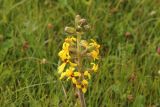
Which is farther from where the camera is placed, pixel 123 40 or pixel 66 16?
pixel 66 16

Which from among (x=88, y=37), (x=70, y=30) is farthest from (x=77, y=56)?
Answer: (x=88, y=37)

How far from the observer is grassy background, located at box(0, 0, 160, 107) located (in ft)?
9.46

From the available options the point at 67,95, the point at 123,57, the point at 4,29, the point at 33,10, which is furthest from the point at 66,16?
the point at 67,95

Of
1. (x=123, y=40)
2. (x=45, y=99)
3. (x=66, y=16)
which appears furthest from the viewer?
(x=66, y=16)

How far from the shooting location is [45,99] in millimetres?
2807

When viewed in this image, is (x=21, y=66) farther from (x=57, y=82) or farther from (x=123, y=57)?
(x=123, y=57)

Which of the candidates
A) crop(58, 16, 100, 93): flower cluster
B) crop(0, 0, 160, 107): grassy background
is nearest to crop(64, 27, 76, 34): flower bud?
crop(58, 16, 100, 93): flower cluster

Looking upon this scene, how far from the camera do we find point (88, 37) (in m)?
3.48

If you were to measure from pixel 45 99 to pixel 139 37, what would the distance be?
3.46 ft

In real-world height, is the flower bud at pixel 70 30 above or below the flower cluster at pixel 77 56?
above

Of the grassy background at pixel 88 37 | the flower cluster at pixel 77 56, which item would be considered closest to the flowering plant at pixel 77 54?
the flower cluster at pixel 77 56

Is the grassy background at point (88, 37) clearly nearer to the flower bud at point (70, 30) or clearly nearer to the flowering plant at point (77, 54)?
the flowering plant at point (77, 54)

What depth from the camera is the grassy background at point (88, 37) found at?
2.88 meters

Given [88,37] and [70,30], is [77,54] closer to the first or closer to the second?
[70,30]
